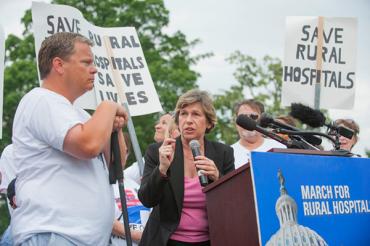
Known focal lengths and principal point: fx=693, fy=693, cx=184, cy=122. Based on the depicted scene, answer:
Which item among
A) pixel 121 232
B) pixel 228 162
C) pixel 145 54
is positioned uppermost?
pixel 145 54

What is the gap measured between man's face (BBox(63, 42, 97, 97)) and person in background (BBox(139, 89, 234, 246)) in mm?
766

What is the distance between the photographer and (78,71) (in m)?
3.48

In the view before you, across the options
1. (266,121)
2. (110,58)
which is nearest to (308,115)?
(266,121)

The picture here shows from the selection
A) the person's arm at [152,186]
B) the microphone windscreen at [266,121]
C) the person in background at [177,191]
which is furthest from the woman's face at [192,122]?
the microphone windscreen at [266,121]

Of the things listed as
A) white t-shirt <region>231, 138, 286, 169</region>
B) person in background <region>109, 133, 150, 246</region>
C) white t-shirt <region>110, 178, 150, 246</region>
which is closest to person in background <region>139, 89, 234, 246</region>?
person in background <region>109, 133, 150, 246</region>

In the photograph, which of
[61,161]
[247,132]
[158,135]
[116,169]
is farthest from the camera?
[158,135]

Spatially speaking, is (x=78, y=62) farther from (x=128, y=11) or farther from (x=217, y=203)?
(x=128, y=11)

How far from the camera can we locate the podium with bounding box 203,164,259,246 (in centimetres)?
350

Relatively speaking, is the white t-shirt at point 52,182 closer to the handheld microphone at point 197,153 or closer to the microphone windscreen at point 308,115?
the handheld microphone at point 197,153

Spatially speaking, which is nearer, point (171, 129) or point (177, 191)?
point (177, 191)

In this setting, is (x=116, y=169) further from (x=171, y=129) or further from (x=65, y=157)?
(x=171, y=129)

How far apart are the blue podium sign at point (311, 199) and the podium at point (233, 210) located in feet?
0.57

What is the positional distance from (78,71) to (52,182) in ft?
1.94

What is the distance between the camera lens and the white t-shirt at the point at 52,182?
321 cm
